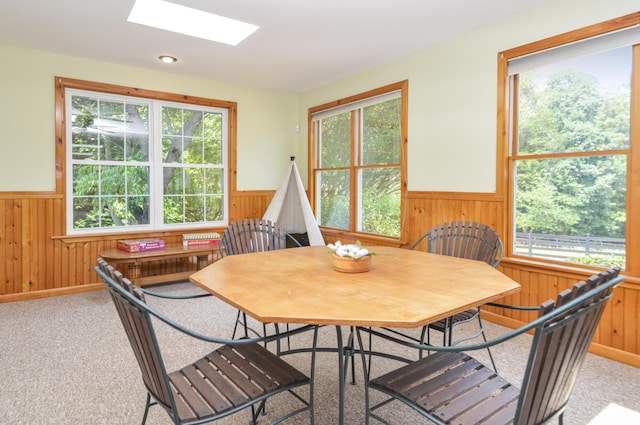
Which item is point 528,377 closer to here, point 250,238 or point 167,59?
point 250,238

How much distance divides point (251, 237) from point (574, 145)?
2.44 metres

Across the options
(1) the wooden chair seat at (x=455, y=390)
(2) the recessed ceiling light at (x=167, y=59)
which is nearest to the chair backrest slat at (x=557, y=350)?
(1) the wooden chair seat at (x=455, y=390)

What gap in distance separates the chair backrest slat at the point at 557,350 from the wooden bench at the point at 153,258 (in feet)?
12.6

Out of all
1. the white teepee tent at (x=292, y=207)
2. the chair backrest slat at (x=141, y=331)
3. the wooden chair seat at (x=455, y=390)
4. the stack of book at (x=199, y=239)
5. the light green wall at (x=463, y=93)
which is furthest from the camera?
the white teepee tent at (x=292, y=207)

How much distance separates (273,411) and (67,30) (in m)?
3.61

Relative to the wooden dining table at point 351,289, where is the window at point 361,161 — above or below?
above

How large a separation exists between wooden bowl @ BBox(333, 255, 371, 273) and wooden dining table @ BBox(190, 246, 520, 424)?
1.1 inches

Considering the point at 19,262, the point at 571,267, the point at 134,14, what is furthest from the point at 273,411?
the point at 19,262

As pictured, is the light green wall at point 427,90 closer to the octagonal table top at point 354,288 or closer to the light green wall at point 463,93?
the light green wall at point 463,93

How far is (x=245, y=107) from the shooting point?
209 inches

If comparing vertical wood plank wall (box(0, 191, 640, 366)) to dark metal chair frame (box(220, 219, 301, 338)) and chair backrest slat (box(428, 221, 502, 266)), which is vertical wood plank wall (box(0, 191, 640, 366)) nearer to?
chair backrest slat (box(428, 221, 502, 266))

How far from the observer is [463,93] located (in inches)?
137

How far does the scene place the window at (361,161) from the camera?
4.23 meters

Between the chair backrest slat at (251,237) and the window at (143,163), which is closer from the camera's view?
the chair backrest slat at (251,237)
